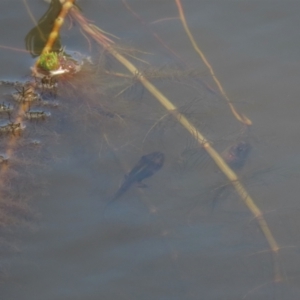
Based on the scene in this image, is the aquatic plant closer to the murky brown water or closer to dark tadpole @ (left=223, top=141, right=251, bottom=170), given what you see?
the murky brown water

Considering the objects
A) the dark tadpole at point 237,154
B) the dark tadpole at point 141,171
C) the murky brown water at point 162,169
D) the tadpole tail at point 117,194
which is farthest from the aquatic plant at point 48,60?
the dark tadpole at point 237,154

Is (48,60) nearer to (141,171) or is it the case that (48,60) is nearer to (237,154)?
(141,171)

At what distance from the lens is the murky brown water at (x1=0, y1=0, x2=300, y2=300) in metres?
3.81

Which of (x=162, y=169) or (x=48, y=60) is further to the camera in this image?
(x=48, y=60)

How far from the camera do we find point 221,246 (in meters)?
3.95

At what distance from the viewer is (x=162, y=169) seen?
14.1ft

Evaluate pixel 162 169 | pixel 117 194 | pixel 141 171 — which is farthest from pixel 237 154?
pixel 117 194

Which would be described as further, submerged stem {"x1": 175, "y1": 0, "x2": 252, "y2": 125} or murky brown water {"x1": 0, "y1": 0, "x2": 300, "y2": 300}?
submerged stem {"x1": 175, "y1": 0, "x2": 252, "y2": 125}

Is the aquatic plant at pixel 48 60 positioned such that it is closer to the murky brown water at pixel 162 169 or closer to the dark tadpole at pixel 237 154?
the murky brown water at pixel 162 169

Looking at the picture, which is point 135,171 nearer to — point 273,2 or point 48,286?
point 48,286

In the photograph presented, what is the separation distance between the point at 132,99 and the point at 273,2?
5.41ft

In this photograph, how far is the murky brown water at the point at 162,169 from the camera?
3807 millimetres

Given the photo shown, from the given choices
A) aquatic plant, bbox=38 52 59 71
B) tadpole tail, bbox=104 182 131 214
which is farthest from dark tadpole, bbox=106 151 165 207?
aquatic plant, bbox=38 52 59 71

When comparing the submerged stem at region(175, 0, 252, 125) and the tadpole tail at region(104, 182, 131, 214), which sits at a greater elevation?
the submerged stem at region(175, 0, 252, 125)
